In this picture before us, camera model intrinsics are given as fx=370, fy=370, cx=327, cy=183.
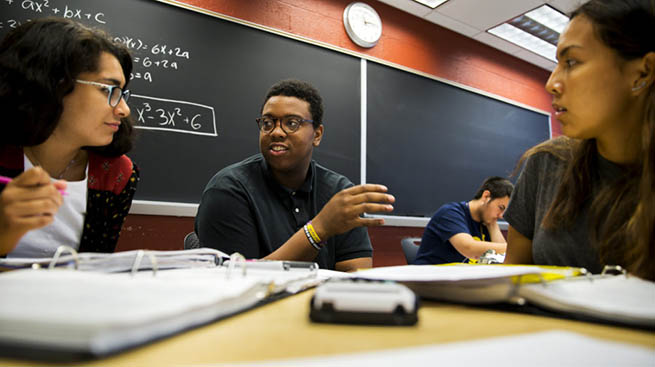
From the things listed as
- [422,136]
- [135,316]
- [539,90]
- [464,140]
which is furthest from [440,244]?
[539,90]

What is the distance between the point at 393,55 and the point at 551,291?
295 cm

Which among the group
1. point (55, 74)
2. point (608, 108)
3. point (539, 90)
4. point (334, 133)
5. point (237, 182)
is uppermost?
point (539, 90)

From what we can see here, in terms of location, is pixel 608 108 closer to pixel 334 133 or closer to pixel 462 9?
pixel 334 133

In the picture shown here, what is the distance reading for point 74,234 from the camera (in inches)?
42.0

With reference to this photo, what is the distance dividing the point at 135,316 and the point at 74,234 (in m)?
1.00

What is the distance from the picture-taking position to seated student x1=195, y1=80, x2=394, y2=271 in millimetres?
1135

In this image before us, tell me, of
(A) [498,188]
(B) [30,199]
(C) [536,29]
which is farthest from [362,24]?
(B) [30,199]

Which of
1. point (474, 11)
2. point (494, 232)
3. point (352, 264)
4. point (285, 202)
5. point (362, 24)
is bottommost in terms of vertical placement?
point (352, 264)

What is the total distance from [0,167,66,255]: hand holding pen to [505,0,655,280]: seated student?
1042 millimetres

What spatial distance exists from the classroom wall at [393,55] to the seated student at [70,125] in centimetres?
92

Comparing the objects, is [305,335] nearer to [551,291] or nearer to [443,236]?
[551,291]

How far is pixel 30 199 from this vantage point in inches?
25.1

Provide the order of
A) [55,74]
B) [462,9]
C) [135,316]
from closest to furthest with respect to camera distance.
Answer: [135,316]
[55,74]
[462,9]

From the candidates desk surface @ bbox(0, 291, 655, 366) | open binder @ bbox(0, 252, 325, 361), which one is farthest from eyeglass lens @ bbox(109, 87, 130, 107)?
desk surface @ bbox(0, 291, 655, 366)
